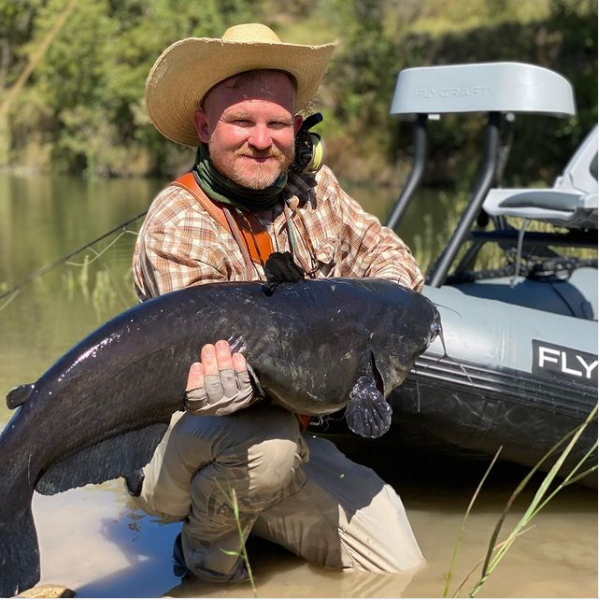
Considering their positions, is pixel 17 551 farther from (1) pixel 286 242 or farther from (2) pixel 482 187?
(2) pixel 482 187

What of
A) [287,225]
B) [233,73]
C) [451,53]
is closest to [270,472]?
[287,225]

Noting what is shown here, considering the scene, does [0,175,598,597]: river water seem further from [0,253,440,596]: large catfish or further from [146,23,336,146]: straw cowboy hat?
[146,23,336,146]: straw cowboy hat

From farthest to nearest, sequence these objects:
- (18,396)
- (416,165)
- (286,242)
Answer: (416,165) < (286,242) < (18,396)

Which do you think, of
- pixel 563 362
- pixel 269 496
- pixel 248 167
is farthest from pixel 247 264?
pixel 563 362

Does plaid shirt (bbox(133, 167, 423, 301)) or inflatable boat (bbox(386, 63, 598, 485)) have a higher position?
plaid shirt (bbox(133, 167, 423, 301))

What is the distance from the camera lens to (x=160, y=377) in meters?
2.59

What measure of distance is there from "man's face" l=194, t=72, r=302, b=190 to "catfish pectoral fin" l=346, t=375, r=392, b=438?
0.68m

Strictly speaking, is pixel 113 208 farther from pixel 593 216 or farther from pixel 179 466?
pixel 179 466

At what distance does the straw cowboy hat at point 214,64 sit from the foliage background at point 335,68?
1979cm

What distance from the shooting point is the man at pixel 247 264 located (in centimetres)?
284

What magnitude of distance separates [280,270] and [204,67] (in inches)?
27.7

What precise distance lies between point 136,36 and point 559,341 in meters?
29.7

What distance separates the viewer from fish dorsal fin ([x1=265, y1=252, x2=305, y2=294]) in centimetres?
269

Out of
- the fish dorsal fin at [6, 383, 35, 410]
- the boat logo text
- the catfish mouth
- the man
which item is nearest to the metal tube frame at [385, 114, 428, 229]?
the boat logo text
